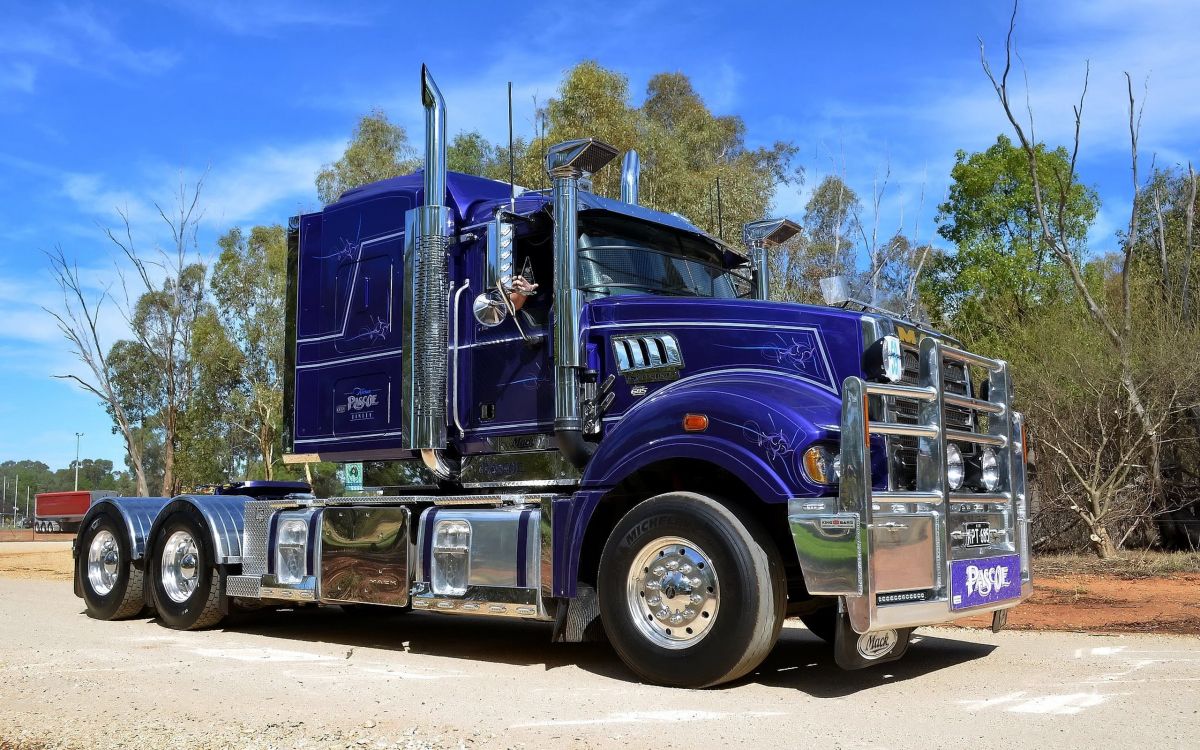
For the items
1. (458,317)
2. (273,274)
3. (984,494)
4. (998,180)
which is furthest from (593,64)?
(984,494)

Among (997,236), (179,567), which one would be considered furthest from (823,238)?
(179,567)

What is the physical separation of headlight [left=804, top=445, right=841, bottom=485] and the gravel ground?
121cm

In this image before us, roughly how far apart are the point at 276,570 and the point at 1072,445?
484 inches

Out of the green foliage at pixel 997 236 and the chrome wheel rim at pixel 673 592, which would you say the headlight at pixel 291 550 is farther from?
the green foliage at pixel 997 236

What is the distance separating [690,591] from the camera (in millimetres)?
6266

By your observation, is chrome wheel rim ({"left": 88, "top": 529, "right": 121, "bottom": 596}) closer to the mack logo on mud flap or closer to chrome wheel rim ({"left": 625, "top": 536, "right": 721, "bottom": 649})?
chrome wheel rim ({"left": 625, "top": 536, "right": 721, "bottom": 649})

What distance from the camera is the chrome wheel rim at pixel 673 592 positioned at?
20.4 ft

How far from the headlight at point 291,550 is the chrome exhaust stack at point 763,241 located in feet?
14.1

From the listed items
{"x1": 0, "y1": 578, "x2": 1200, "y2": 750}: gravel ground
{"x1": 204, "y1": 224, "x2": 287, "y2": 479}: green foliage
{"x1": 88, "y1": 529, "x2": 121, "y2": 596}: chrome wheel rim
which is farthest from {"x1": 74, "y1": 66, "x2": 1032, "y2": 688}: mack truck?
{"x1": 204, "y1": 224, "x2": 287, "y2": 479}: green foliage

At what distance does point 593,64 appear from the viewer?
105 ft

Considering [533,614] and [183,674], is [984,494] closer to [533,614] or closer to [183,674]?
[533,614]

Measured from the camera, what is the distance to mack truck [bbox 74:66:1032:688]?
6004mm

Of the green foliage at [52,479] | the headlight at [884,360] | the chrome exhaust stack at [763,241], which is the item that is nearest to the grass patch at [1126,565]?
the chrome exhaust stack at [763,241]

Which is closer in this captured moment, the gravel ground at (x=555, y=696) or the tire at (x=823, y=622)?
the gravel ground at (x=555, y=696)
